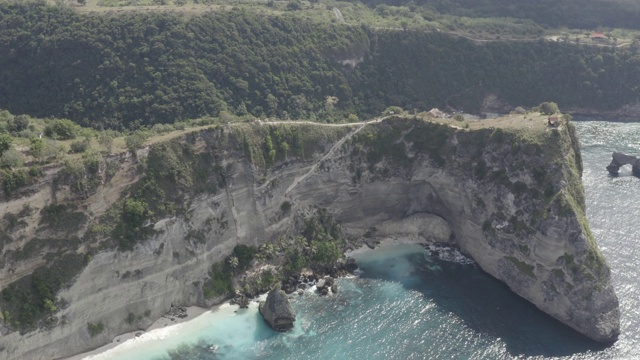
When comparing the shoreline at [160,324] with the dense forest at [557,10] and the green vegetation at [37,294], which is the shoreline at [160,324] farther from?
the dense forest at [557,10]

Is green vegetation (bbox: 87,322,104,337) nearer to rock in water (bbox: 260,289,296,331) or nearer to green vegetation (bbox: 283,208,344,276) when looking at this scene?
rock in water (bbox: 260,289,296,331)

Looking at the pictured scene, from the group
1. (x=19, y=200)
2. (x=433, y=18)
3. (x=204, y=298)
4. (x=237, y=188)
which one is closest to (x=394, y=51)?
(x=433, y=18)

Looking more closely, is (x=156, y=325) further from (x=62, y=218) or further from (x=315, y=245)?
(x=315, y=245)

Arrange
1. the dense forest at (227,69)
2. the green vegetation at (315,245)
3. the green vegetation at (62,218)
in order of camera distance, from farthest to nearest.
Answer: the dense forest at (227,69)
the green vegetation at (315,245)
the green vegetation at (62,218)

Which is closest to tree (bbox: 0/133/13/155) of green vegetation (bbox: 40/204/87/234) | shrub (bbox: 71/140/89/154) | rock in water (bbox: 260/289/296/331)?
shrub (bbox: 71/140/89/154)

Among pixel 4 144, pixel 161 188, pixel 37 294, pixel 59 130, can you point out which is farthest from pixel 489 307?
pixel 4 144

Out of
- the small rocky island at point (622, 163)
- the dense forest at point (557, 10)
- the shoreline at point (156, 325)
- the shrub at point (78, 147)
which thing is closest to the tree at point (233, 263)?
the shoreline at point (156, 325)
